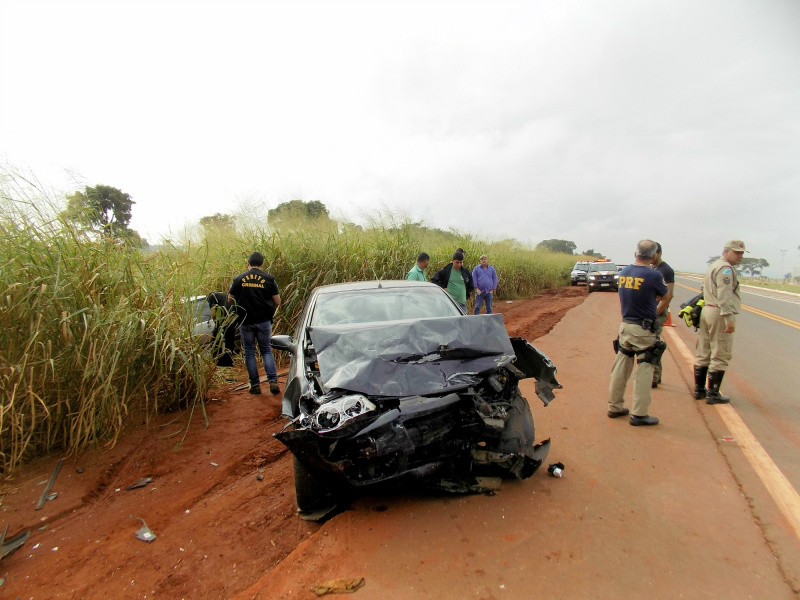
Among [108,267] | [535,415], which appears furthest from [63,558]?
[535,415]

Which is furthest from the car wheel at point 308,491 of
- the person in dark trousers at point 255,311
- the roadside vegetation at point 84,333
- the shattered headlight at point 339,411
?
the person in dark trousers at point 255,311

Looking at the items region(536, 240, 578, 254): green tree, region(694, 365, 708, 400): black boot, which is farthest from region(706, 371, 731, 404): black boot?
region(536, 240, 578, 254): green tree

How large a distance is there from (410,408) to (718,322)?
4227 millimetres

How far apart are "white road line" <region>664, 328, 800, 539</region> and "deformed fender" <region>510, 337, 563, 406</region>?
1542 mm

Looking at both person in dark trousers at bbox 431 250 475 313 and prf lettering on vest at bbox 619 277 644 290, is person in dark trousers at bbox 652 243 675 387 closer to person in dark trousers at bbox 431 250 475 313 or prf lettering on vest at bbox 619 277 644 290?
prf lettering on vest at bbox 619 277 644 290

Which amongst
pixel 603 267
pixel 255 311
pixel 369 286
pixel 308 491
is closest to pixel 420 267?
pixel 369 286

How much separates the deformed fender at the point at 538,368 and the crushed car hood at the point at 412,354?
0.71 feet

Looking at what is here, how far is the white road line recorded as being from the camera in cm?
279

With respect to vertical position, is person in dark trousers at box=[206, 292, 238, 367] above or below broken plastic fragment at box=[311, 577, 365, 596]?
above

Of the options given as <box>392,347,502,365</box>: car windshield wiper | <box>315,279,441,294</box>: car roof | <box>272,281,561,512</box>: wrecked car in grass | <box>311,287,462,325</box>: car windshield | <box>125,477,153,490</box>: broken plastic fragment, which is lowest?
<box>125,477,153,490</box>: broken plastic fragment

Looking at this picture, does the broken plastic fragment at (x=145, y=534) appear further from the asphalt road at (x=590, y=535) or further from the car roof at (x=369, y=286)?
the car roof at (x=369, y=286)

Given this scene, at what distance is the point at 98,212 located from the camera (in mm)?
4562

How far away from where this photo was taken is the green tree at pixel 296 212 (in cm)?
913

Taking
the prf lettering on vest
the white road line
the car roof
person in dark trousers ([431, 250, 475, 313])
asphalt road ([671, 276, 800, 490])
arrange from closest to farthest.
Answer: the white road line, asphalt road ([671, 276, 800, 490]), the prf lettering on vest, the car roof, person in dark trousers ([431, 250, 475, 313])
